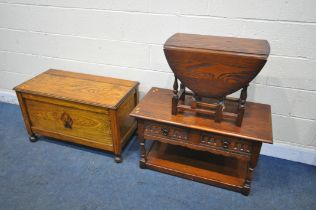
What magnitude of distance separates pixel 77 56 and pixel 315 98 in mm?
1951

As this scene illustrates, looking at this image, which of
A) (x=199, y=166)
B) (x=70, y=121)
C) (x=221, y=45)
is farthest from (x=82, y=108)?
(x=221, y=45)

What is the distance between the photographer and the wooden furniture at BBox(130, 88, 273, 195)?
1522mm

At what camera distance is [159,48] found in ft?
6.41

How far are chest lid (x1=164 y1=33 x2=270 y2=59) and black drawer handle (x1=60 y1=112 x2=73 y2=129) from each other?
1.00 m

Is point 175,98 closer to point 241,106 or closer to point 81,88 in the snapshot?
point 241,106

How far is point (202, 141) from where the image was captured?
1.61m

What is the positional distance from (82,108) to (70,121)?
0.66ft

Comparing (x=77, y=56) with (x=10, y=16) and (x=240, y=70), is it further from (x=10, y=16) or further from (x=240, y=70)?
(x=240, y=70)

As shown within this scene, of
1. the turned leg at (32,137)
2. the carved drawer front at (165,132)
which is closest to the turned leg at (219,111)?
the carved drawer front at (165,132)

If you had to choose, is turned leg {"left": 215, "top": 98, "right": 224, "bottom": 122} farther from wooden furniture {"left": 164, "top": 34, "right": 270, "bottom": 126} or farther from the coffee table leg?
the coffee table leg

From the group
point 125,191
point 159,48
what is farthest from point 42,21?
point 125,191

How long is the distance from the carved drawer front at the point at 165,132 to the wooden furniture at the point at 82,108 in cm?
25

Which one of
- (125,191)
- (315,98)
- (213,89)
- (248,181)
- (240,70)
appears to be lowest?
(125,191)

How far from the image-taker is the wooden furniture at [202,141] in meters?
1.52
